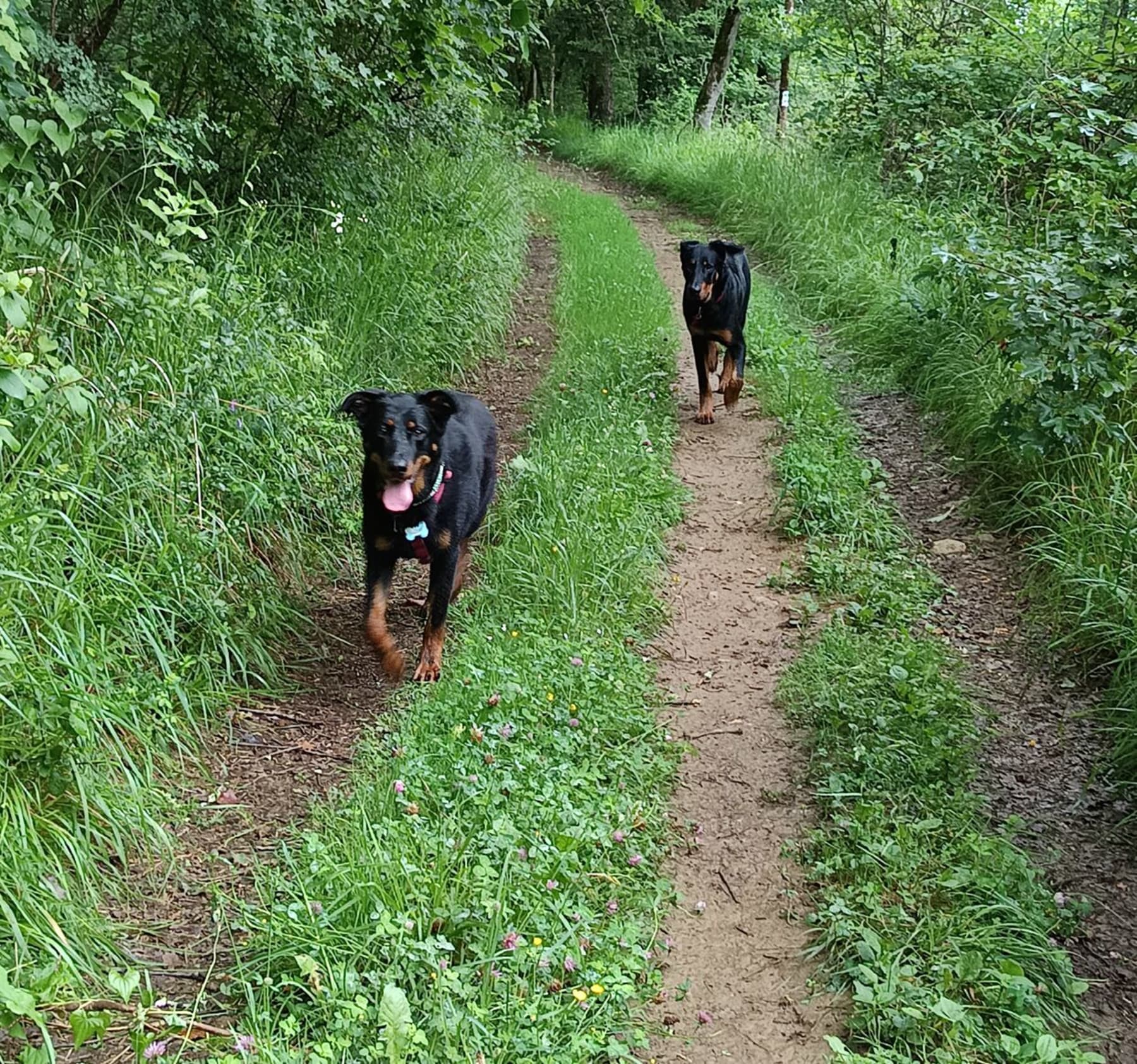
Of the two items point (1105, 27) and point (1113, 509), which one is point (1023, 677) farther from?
point (1105, 27)

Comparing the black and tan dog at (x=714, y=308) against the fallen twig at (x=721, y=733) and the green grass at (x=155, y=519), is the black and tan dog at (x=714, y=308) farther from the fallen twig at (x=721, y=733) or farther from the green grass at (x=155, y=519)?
the fallen twig at (x=721, y=733)

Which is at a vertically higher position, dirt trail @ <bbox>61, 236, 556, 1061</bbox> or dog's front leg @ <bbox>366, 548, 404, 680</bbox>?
dog's front leg @ <bbox>366, 548, 404, 680</bbox>

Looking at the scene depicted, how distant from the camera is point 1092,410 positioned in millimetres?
4852

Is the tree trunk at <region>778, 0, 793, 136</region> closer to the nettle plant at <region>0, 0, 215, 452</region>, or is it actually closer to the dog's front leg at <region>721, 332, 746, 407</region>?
the dog's front leg at <region>721, 332, 746, 407</region>

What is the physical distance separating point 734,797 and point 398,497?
1724 mm

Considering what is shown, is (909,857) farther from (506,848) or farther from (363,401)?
(363,401)

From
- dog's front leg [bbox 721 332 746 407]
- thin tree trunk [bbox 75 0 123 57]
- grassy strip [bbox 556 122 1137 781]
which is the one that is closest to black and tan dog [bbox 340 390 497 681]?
grassy strip [bbox 556 122 1137 781]

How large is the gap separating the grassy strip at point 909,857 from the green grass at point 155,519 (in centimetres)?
208

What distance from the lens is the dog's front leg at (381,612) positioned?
4082 mm

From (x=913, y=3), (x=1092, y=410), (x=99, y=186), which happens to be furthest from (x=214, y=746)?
(x=913, y=3)

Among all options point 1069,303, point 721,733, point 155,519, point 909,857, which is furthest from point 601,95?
point 909,857

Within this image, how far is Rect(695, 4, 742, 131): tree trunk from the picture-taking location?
56.4 feet

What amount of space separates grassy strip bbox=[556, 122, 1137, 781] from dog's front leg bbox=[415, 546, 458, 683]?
103 inches

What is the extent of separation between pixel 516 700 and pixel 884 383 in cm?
485
